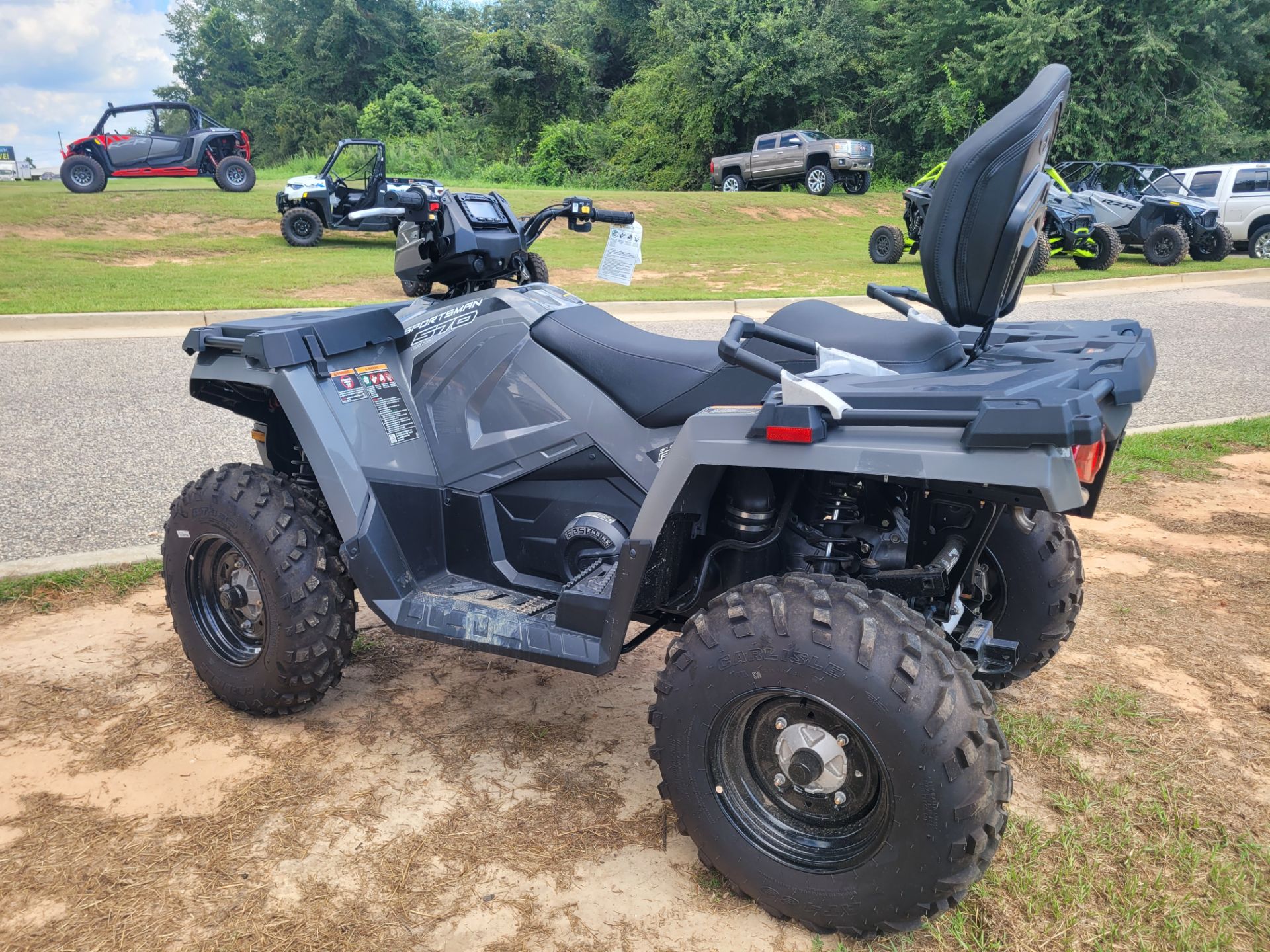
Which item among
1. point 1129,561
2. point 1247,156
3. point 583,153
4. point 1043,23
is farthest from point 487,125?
point 1129,561

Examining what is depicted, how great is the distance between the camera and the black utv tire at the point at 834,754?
2.07 metres

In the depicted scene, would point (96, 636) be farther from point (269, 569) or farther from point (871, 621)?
point (871, 621)

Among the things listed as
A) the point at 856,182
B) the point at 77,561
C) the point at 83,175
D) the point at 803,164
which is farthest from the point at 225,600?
the point at 856,182

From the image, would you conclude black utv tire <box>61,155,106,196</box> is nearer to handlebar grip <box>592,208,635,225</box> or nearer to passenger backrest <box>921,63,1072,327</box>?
handlebar grip <box>592,208,635,225</box>

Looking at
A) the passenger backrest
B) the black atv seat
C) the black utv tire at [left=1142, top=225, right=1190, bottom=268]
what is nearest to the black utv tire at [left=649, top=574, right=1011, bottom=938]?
the black atv seat

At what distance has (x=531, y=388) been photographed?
313 cm

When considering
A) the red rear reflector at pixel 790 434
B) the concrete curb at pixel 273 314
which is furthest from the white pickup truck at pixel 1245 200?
the red rear reflector at pixel 790 434

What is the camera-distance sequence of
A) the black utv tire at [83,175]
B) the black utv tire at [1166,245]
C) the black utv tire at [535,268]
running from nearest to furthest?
the black utv tire at [535,268] → the black utv tire at [1166,245] → the black utv tire at [83,175]

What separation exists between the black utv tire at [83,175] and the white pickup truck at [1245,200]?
23.1 meters

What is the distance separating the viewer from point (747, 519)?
103 inches

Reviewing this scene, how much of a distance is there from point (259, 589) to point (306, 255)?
13.8 metres

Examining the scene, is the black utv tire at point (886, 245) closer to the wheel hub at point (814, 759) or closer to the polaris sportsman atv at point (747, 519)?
the polaris sportsman atv at point (747, 519)

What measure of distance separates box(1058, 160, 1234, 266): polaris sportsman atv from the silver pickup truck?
952 centimetres

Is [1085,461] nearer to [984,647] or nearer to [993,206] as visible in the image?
[993,206]
